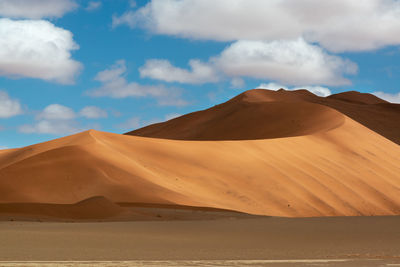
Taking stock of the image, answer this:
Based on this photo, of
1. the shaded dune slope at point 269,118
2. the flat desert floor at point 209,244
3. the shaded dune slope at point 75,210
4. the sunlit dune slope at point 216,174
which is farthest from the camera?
the shaded dune slope at point 269,118

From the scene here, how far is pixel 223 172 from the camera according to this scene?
45438mm

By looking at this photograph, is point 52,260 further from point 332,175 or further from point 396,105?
point 396,105

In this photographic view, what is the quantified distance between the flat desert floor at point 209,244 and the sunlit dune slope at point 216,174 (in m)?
12.2

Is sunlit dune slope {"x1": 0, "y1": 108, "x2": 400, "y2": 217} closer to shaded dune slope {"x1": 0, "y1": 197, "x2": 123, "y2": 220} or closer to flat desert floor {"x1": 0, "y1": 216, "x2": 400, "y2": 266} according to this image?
shaded dune slope {"x1": 0, "y1": 197, "x2": 123, "y2": 220}

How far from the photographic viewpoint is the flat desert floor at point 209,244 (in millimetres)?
13859

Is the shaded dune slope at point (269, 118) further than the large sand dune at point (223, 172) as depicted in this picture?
Yes

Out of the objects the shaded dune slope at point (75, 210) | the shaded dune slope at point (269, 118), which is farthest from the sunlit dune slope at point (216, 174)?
the shaded dune slope at point (269, 118)

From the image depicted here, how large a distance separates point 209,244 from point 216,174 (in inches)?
1034

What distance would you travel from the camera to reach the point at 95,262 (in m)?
13.3

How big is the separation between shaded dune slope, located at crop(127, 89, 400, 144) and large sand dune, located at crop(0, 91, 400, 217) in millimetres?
4844

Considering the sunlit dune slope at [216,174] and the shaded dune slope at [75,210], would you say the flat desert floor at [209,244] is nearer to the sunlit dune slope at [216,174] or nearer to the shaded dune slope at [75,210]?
the shaded dune slope at [75,210]

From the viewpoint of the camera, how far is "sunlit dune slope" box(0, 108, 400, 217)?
37.8 meters

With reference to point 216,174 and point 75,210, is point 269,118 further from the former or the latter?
point 75,210

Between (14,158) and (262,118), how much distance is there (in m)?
33.3
